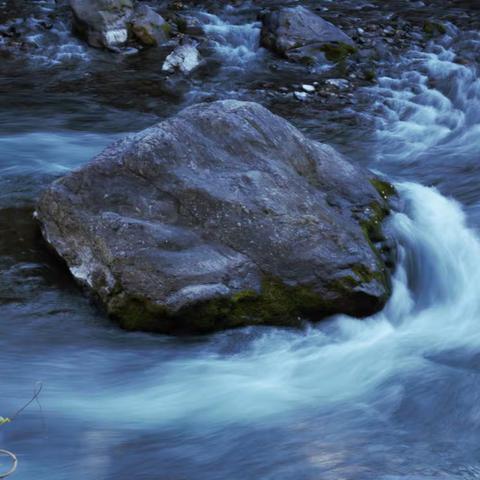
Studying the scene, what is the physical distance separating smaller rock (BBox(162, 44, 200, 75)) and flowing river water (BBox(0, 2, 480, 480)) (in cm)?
340

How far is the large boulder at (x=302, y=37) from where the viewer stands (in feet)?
39.8

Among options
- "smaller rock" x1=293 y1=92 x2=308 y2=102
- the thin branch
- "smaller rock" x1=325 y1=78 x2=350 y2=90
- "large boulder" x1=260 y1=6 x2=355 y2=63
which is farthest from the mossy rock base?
"large boulder" x1=260 y1=6 x2=355 y2=63

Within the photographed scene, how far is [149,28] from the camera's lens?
1255 cm

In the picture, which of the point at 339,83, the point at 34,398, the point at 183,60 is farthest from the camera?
the point at 183,60

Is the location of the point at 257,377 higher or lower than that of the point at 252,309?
lower

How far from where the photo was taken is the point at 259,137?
6.61 metres

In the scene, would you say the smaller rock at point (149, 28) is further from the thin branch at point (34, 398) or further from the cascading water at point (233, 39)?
the thin branch at point (34, 398)

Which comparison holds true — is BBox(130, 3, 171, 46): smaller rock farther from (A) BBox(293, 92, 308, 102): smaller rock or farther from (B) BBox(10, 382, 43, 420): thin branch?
(B) BBox(10, 382, 43, 420): thin branch

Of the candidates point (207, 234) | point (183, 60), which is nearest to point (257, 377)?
point (207, 234)

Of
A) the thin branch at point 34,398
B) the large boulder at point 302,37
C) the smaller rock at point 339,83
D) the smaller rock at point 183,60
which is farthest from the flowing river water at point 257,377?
the large boulder at point 302,37

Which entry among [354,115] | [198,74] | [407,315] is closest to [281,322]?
[407,315]

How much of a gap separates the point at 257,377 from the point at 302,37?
833 cm

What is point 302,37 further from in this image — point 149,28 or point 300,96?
point 149,28

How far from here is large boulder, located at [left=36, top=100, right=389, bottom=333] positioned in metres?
5.53
